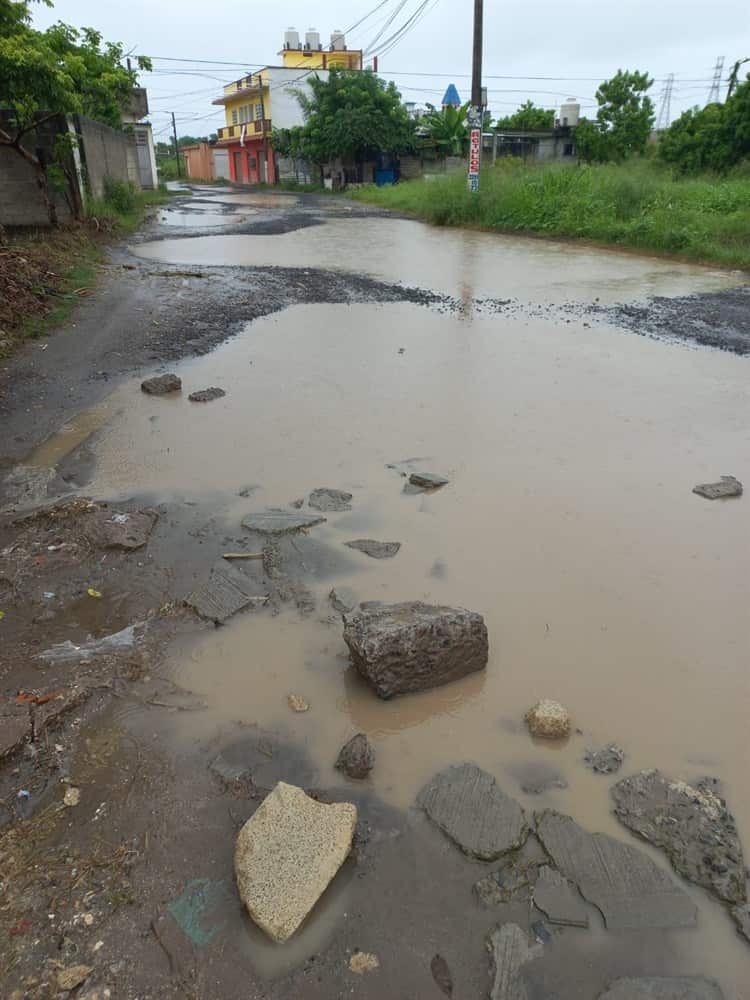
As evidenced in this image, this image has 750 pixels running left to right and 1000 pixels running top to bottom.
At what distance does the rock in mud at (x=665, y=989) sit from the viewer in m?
1.69

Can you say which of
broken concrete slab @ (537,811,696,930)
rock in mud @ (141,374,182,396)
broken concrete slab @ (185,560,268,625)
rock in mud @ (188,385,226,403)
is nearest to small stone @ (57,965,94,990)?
broken concrete slab @ (537,811,696,930)

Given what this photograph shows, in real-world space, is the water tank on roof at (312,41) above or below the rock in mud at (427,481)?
above

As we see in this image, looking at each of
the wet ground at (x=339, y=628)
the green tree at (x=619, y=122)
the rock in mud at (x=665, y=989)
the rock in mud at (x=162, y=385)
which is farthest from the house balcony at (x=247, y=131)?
the rock in mud at (x=665, y=989)

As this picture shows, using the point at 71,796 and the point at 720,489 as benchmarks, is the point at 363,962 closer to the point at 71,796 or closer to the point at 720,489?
the point at 71,796

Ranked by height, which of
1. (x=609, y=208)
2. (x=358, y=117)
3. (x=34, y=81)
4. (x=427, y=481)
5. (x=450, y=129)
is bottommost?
(x=427, y=481)

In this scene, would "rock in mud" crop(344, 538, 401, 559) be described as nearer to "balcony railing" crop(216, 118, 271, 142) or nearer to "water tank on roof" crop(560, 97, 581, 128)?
"water tank on roof" crop(560, 97, 581, 128)

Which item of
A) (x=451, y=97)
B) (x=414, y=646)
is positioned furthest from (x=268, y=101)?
(x=414, y=646)

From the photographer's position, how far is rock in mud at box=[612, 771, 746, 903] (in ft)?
6.52

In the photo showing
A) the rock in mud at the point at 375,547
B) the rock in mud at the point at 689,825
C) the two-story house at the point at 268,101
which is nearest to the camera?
the rock in mud at the point at 689,825

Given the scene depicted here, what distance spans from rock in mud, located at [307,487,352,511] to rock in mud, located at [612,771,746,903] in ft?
7.47

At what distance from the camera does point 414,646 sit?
263 cm

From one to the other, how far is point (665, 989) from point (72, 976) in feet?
4.92

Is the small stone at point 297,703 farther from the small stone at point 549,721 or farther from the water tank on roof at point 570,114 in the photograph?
the water tank on roof at point 570,114

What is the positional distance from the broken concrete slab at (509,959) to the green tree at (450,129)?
35.9m
